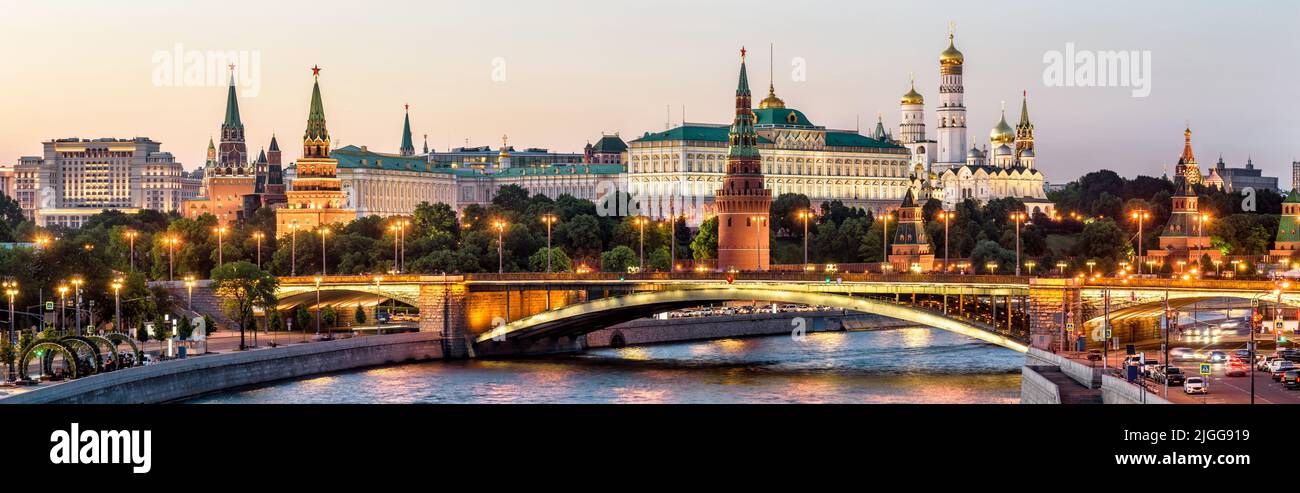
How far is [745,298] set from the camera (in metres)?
85.9

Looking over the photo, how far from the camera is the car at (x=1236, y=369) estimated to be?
61.2 metres

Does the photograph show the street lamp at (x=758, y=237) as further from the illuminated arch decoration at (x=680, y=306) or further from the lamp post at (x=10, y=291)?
the lamp post at (x=10, y=291)

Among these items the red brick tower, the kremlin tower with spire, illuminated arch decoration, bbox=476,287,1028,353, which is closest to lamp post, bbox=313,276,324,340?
illuminated arch decoration, bbox=476,287,1028,353

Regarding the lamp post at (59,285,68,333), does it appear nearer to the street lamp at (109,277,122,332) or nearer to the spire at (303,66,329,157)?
the street lamp at (109,277,122,332)

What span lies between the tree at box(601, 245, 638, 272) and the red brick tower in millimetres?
8619

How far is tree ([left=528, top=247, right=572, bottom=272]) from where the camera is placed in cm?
13012

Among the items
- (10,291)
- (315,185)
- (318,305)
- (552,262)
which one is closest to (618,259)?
(552,262)

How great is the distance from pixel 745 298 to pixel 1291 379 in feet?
106

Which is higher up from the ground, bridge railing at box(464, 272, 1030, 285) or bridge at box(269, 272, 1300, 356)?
bridge railing at box(464, 272, 1030, 285)

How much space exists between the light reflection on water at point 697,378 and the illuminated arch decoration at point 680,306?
5.44ft

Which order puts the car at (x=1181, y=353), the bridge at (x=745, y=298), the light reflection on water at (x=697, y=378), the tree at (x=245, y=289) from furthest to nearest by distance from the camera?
1. the tree at (x=245, y=289)
2. the bridge at (x=745, y=298)
3. the light reflection on water at (x=697, y=378)
4. the car at (x=1181, y=353)

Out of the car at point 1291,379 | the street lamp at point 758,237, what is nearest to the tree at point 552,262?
the street lamp at point 758,237

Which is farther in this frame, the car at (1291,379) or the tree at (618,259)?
the tree at (618,259)
